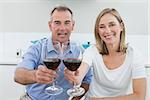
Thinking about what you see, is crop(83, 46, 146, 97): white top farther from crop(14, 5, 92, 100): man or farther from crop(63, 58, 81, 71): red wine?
crop(63, 58, 81, 71): red wine

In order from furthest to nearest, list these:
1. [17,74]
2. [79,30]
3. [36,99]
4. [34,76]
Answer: [79,30] → [36,99] → [17,74] → [34,76]

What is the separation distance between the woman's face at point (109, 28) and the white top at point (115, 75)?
0.14 meters

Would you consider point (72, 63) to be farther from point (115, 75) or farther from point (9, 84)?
point (9, 84)

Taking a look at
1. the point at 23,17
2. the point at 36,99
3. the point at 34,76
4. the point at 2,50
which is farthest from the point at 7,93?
the point at 34,76

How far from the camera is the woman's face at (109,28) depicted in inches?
68.7

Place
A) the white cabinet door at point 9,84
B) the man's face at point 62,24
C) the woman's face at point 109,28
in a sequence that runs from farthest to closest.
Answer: the white cabinet door at point 9,84 → the man's face at point 62,24 → the woman's face at point 109,28

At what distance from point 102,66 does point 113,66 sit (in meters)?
0.07

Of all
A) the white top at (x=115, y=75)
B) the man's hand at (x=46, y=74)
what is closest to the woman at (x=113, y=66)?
the white top at (x=115, y=75)

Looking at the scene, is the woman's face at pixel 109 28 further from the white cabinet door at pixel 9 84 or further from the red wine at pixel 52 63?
the white cabinet door at pixel 9 84

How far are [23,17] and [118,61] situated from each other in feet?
6.36

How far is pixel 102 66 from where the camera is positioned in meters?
1.76

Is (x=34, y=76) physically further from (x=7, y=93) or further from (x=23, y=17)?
(x=23, y=17)

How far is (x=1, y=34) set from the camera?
342 cm

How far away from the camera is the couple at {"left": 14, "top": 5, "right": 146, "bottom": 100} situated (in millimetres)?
1671
